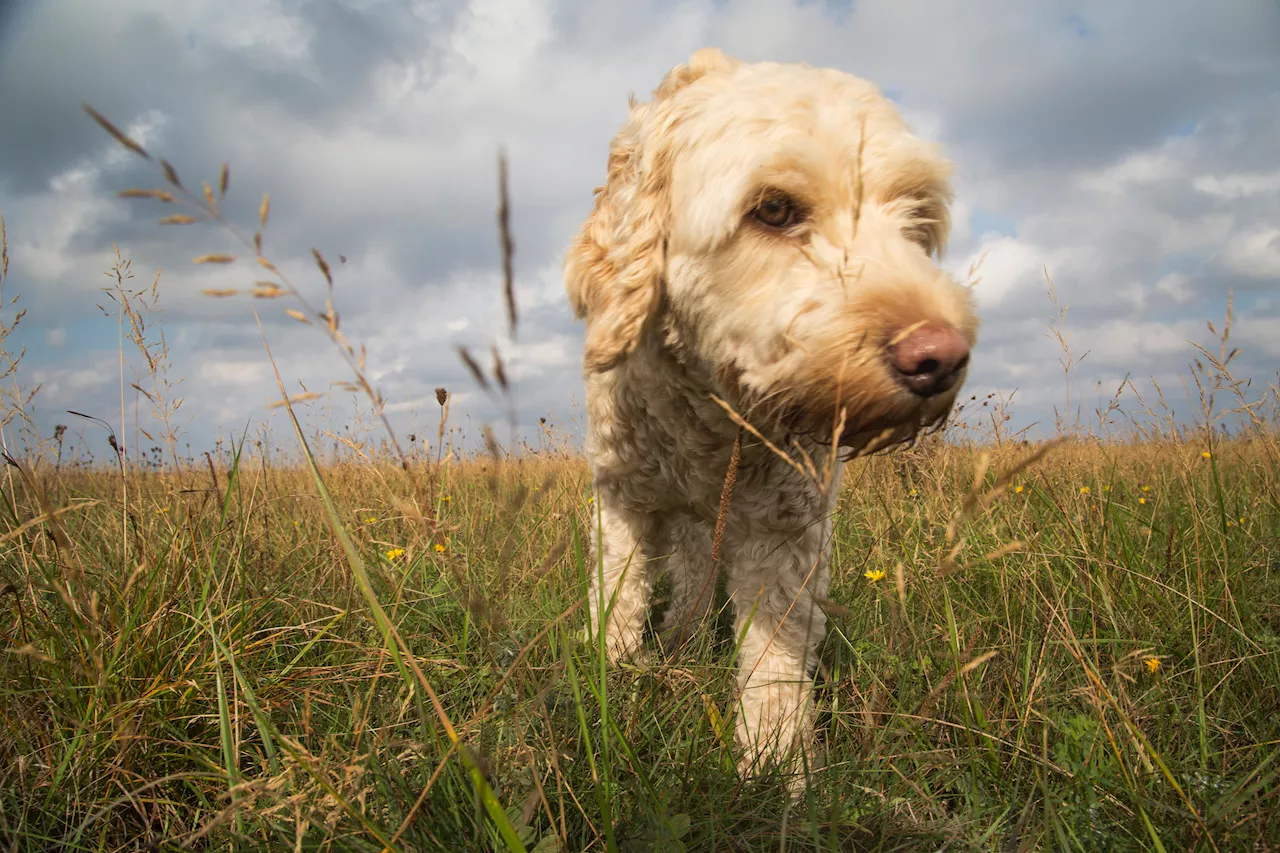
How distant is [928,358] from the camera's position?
5.50ft

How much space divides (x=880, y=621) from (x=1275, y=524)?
1984mm

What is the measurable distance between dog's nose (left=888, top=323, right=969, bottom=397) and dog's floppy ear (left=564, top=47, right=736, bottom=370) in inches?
34.3

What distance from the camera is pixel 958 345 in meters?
1.69

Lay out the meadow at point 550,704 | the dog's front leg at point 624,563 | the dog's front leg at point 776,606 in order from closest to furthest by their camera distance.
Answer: the meadow at point 550,704, the dog's front leg at point 776,606, the dog's front leg at point 624,563

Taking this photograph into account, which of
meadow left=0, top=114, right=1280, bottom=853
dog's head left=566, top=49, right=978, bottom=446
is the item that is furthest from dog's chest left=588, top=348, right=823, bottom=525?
meadow left=0, top=114, right=1280, bottom=853

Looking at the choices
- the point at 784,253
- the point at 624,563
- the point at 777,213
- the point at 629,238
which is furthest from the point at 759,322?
the point at 624,563

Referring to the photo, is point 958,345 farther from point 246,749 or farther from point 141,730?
point 141,730

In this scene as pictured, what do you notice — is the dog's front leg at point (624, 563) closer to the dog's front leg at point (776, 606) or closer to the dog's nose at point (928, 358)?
the dog's front leg at point (776, 606)

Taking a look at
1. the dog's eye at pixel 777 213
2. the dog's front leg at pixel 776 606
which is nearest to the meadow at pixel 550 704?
the dog's front leg at pixel 776 606

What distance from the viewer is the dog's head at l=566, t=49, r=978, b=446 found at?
1.77 metres

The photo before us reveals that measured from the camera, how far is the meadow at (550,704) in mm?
1333

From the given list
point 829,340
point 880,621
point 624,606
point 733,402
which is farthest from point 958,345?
point 624,606

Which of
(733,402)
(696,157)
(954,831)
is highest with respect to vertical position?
(696,157)

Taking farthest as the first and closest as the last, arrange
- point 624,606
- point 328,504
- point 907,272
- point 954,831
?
point 624,606 < point 907,272 < point 954,831 < point 328,504
